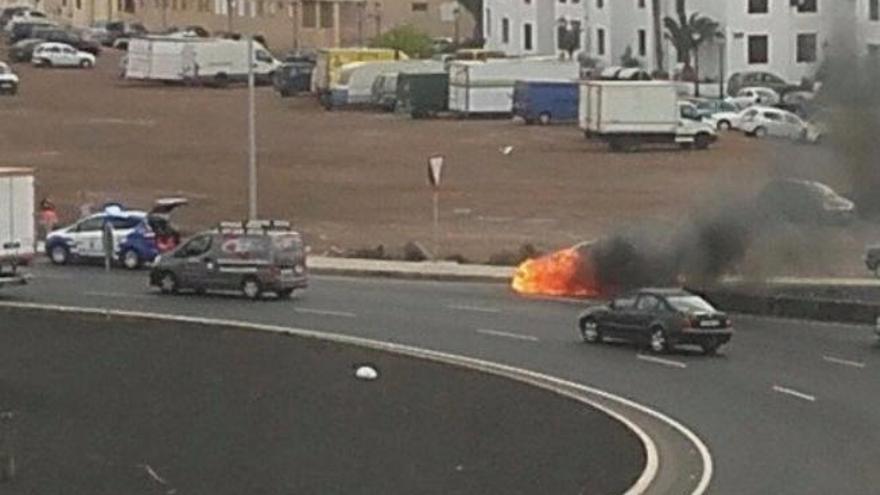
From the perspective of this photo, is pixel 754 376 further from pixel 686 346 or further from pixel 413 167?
pixel 413 167

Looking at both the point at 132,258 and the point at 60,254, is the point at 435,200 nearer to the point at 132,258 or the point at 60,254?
the point at 132,258

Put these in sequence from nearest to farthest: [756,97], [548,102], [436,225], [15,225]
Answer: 1. [15,225]
2. [436,225]
3. [756,97]
4. [548,102]

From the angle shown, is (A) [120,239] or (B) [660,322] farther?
(A) [120,239]

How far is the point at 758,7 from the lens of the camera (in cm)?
8969

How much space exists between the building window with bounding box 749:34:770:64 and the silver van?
4922cm

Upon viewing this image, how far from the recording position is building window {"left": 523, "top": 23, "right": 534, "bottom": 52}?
120412 millimetres

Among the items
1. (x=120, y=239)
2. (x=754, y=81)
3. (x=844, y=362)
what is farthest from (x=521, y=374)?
(x=754, y=81)

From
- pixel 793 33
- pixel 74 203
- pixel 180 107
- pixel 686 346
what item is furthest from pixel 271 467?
pixel 180 107

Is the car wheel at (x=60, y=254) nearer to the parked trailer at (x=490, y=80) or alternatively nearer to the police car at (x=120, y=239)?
the police car at (x=120, y=239)

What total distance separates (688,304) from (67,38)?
8969 centimetres

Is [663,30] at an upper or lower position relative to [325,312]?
upper

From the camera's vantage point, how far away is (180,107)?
9281 centimetres

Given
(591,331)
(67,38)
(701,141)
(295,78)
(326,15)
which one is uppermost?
(326,15)

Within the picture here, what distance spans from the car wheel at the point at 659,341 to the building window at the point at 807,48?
44.4ft
